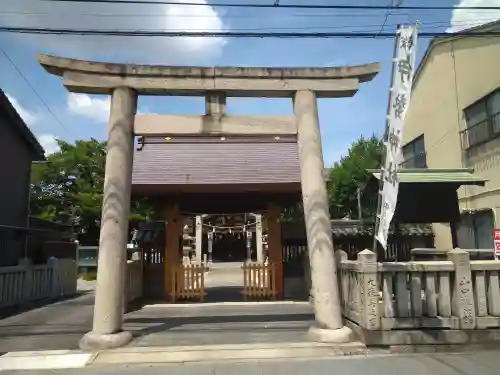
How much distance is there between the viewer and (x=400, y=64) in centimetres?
783

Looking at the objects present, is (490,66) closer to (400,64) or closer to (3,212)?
(400,64)

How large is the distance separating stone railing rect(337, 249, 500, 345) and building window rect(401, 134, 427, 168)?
43.3 ft

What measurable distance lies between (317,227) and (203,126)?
2971mm

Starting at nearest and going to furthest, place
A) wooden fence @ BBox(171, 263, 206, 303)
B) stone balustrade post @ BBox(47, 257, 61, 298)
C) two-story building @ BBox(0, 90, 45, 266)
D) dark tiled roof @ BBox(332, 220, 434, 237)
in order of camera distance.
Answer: wooden fence @ BBox(171, 263, 206, 303) < stone balustrade post @ BBox(47, 257, 61, 298) < two-story building @ BBox(0, 90, 45, 266) < dark tiled roof @ BBox(332, 220, 434, 237)

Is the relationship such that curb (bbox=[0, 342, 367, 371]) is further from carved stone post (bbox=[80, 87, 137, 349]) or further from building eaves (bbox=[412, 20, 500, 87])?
building eaves (bbox=[412, 20, 500, 87])

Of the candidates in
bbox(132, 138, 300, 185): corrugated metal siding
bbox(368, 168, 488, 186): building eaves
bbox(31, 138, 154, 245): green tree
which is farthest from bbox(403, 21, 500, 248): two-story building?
bbox(31, 138, 154, 245): green tree

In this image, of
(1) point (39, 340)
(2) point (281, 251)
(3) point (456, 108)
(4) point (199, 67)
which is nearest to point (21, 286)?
(1) point (39, 340)

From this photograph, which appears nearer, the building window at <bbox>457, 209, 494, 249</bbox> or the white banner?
the white banner

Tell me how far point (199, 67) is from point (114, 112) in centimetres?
187

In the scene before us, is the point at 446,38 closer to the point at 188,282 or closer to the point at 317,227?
the point at 317,227

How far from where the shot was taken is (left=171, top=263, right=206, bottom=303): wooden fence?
44.3 ft

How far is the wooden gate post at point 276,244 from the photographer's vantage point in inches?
544

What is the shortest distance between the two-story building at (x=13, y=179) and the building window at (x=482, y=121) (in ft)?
55.5

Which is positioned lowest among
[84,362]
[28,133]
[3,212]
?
[84,362]
